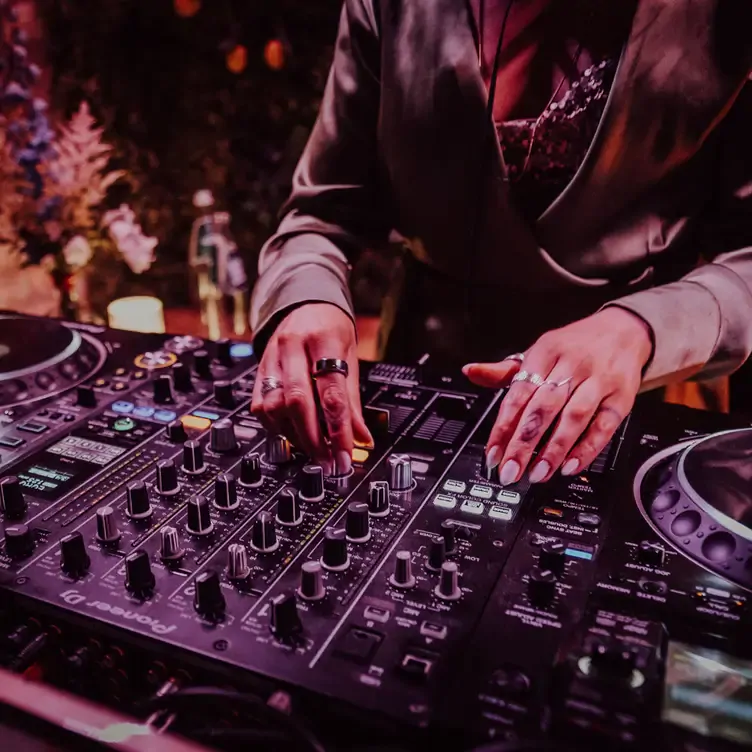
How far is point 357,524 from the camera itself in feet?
2.37

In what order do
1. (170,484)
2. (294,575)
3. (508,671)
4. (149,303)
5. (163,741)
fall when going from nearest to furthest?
(163,741)
(508,671)
(294,575)
(170,484)
(149,303)

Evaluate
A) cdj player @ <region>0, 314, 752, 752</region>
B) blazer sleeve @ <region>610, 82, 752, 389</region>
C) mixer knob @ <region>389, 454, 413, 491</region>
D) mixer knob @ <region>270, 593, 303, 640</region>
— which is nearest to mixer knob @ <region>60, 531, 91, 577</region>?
cdj player @ <region>0, 314, 752, 752</region>

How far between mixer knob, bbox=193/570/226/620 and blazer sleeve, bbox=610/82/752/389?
1.91ft

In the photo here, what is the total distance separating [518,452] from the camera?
2.49 feet

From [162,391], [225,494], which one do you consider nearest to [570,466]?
[225,494]

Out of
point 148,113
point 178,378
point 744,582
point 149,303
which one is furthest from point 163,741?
point 148,113

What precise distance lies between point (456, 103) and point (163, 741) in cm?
100

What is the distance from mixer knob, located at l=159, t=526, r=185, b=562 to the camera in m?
0.70

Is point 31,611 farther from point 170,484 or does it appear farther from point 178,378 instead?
point 178,378

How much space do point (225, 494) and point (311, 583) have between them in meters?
0.18

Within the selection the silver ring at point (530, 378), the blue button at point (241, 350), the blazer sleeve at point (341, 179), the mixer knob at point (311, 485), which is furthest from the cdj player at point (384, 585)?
the blazer sleeve at point (341, 179)

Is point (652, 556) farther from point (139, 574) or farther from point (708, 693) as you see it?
point (139, 574)

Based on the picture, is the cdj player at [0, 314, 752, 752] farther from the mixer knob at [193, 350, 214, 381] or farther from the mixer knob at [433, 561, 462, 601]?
the mixer knob at [193, 350, 214, 381]

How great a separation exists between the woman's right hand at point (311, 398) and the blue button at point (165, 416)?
0.46 ft
